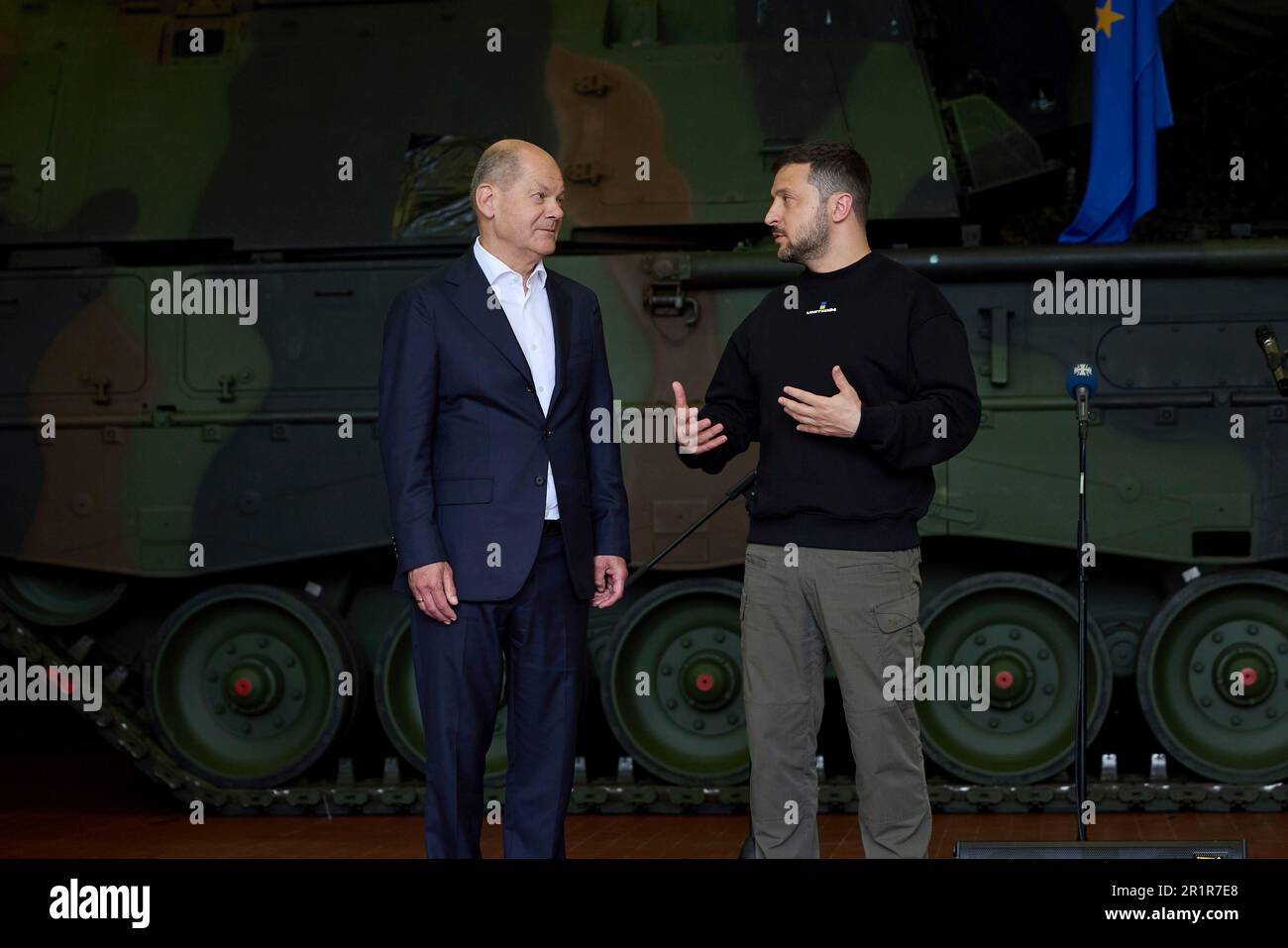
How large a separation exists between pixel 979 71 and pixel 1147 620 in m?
3.31

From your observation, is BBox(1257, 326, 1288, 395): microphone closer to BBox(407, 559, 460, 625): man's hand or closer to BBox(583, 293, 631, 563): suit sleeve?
BBox(583, 293, 631, 563): suit sleeve

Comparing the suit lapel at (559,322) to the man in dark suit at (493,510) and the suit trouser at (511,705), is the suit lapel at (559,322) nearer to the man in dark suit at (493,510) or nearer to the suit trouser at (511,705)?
the man in dark suit at (493,510)

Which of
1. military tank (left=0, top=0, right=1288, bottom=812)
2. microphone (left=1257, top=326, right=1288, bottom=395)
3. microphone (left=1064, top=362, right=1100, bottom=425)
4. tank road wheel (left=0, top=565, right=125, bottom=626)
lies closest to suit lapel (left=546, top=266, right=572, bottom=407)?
microphone (left=1064, top=362, right=1100, bottom=425)

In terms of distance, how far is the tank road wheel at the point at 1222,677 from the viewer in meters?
8.05

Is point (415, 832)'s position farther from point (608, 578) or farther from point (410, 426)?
point (410, 426)

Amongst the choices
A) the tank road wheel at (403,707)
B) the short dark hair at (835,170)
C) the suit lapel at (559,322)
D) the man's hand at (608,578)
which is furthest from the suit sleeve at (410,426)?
the tank road wheel at (403,707)

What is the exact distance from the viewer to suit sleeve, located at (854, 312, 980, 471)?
13.8ft

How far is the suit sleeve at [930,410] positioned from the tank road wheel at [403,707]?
179 inches

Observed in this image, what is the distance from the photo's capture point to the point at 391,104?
8828 mm

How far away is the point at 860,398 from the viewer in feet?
14.5

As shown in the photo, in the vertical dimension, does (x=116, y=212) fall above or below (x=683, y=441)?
above

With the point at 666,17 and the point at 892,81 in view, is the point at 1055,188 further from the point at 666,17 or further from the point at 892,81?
the point at 666,17

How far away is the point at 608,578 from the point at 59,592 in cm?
491
